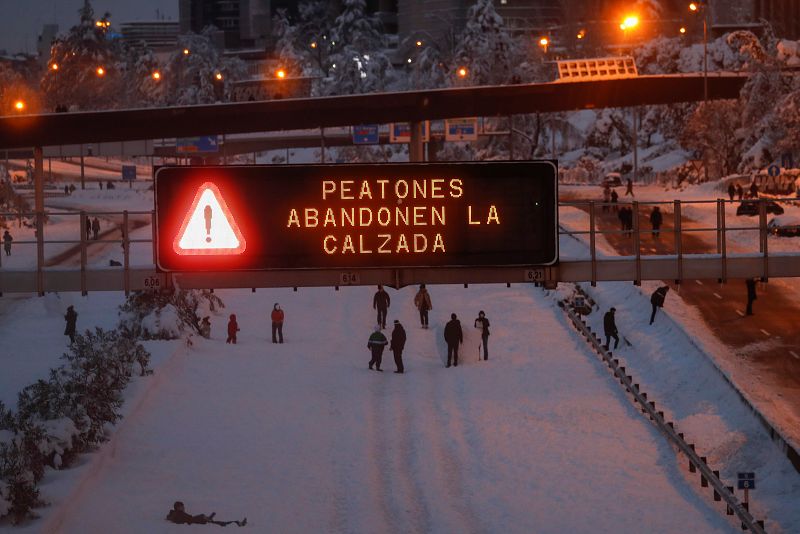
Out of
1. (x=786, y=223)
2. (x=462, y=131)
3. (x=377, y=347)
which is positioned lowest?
(x=377, y=347)

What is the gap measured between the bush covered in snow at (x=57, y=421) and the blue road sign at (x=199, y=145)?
65527 millimetres

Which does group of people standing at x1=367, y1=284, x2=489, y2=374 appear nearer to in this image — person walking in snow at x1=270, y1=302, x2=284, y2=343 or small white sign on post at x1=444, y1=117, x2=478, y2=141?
person walking in snow at x1=270, y1=302, x2=284, y2=343

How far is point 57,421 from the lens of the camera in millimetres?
31375

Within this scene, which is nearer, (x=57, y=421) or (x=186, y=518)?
(x=186, y=518)

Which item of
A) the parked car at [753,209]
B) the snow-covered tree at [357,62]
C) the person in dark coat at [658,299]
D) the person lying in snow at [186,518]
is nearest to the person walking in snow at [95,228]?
the person in dark coat at [658,299]

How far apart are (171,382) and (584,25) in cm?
16441

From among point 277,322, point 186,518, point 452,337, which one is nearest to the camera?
point 186,518

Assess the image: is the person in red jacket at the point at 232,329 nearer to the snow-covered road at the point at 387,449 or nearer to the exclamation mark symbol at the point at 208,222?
the snow-covered road at the point at 387,449

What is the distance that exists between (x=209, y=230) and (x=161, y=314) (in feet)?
105

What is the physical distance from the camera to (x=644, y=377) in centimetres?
4275

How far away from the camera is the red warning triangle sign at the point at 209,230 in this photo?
57.9 feet

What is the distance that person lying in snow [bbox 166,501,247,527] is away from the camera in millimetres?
27562

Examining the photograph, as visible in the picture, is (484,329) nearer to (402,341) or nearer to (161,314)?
(402,341)

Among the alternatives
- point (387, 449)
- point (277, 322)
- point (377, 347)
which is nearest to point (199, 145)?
point (277, 322)
